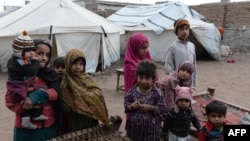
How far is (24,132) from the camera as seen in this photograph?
1893mm

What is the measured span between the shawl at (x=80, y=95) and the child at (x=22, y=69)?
27 cm

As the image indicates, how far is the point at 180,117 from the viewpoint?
241 centimetres

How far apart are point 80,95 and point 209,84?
17.3 feet

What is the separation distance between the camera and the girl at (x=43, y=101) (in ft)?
5.92

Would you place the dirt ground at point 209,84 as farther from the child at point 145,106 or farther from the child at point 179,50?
the child at point 145,106

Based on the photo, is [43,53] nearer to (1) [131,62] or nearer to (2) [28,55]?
(2) [28,55]

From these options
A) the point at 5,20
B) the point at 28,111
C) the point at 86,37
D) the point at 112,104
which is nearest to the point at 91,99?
the point at 28,111

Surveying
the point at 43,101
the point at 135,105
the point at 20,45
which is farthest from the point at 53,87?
the point at 135,105

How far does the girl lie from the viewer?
1.81 m

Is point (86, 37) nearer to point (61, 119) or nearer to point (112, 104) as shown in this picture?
point (112, 104)

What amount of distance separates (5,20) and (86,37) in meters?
2.79

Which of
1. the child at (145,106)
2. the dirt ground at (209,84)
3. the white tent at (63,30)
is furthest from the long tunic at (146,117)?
the white tent at (63,30)

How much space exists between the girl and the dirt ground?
1852 mm

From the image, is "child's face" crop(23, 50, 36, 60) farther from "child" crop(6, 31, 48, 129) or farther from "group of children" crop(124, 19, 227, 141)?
"group of children" crop(124, 19, 227, 141)
